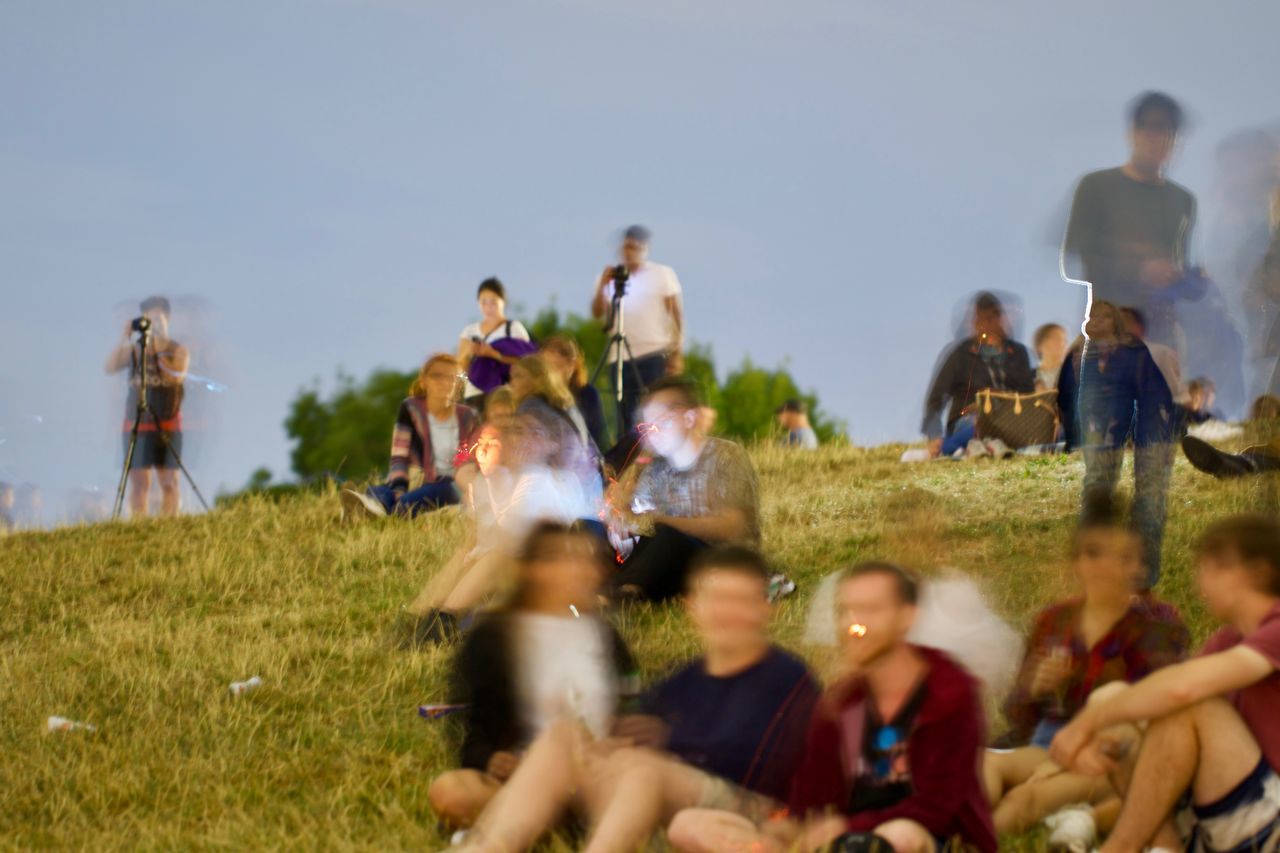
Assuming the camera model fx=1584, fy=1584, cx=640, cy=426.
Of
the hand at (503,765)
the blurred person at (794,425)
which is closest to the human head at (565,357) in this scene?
the hand at (503,765)

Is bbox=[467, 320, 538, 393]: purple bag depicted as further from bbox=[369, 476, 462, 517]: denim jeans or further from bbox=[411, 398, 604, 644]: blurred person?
bbox=[411, 398, 604, 644]: blurred person

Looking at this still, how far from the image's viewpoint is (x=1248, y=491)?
1031 centimetres

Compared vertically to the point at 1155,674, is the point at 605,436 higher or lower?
higher

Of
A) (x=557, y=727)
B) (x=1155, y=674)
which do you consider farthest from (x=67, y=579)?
(x=1155, y=674)

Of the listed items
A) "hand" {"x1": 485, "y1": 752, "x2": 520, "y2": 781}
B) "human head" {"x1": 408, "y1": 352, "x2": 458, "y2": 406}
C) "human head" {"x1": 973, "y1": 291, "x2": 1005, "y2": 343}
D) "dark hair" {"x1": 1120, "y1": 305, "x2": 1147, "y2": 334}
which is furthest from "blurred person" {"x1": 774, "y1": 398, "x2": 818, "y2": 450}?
"hand" {"x1": 485, "y1": 752, "x2": 520, "y2": 781}

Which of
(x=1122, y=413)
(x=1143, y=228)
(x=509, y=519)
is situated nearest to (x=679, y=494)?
(x=509, y=519)

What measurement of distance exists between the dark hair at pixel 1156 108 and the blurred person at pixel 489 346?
595 cm

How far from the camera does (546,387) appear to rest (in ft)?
30.2

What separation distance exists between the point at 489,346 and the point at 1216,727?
27.9 feet

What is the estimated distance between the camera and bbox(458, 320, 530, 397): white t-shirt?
12.1 meters

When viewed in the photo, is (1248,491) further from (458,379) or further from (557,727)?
(557,727)

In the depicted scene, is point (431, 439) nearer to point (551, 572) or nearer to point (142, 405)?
point (142, 405)

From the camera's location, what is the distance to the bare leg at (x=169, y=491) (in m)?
13.0

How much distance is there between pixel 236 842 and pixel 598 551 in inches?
116
